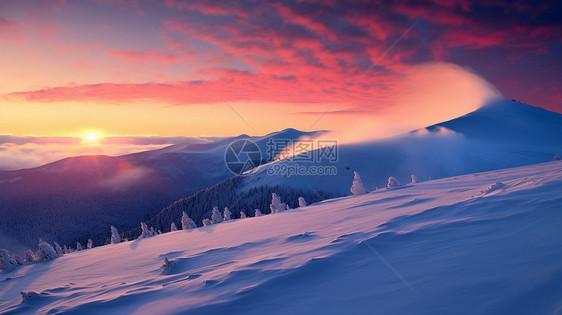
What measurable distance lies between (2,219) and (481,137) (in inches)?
11406

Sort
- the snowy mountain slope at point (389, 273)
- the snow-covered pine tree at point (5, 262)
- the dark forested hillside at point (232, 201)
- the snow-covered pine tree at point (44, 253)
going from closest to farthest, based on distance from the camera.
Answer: the snowy mountain slope at point (389, 273) → the snow-covered pine tree at point (5, 262) → the snow-covered pine tree at point (44, 253) → the dark forested hillside at point (232, 201)

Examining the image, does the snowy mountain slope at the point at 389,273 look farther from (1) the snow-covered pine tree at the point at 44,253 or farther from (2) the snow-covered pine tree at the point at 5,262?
(1) the snow-covered pine tree at the point at 44,253

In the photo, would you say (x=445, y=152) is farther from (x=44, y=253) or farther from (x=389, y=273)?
(x=44, y=253)

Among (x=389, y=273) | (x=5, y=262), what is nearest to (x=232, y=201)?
(x=5, y=262)

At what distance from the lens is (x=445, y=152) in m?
77.4

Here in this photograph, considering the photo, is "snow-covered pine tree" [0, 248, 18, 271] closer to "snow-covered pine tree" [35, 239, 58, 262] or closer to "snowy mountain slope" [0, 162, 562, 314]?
"snow-covered pine tree" [35, 239, 58, 262]

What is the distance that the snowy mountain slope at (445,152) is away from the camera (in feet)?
231

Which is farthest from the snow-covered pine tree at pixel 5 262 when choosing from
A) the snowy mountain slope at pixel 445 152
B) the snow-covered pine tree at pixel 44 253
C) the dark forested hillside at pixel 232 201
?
the snowy mountain slope at pixel 445 152

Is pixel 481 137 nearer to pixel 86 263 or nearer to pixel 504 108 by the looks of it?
pixel 504 108

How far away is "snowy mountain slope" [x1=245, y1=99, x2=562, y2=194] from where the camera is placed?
7038 centimetres

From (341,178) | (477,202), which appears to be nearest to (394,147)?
(341,178)

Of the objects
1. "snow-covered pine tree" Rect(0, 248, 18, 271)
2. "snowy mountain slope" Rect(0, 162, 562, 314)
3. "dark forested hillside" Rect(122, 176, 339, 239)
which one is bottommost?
"dark forested hillside" Rect(122, 176, 339, 239)

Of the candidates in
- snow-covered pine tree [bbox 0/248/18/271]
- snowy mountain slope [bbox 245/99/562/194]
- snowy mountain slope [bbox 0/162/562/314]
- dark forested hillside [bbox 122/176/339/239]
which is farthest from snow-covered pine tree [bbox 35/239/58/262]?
snowy mountain slope [bbox 245/99/562/194]

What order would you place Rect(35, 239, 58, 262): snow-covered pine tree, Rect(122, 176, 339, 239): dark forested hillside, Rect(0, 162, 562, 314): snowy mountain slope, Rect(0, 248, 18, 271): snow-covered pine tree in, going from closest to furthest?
Rect(0, 162, 562, 314): snowy mountain slope → Rect(0, 248, 18, 271): snow-covered pine tree → Rect(35, 239, 58, 262): snow-covered pine tree → Rect(122, 176, 339, 239): dark forested hillside
